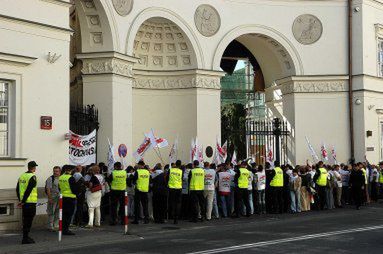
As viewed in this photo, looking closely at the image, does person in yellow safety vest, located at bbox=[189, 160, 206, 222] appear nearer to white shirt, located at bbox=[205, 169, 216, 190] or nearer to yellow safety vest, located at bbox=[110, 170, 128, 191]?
white shirt, located at bbox=[205, 169, 216, 190]

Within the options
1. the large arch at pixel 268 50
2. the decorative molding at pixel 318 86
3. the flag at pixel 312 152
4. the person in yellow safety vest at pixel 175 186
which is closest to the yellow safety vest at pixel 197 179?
the person in yellow safety vest at pixel 175 186

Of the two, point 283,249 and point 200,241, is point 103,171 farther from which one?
point 283,249

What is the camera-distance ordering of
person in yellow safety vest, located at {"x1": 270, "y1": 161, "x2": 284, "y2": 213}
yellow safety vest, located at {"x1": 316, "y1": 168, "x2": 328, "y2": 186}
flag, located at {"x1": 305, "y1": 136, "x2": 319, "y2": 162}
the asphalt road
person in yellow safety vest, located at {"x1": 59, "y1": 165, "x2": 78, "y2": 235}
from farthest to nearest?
flag, located at {"x1": 305, "y1": 136, "x2": 319, "y2": 162}
yellow safety vest, located at {"x1": 316, "y1": 168, "x2": 328, "y2": 186}
person in yellow safety vest, located at {"x1": 270, "y1": 161, "x2": 284, "y2": 213}
person in yellow safety vest, located at {"x1": 59, "y1": 165, "x2": 78, "y2": 235}
the asphalt road

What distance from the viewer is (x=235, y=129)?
27797 mm

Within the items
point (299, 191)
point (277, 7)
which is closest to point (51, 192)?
point (299, 191)

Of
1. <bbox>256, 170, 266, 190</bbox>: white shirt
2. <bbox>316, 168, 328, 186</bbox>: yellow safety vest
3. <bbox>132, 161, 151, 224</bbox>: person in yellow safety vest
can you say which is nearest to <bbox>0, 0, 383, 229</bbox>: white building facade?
<bbox>132, 161, 151, 224</bbox>: person in yellow safety vest

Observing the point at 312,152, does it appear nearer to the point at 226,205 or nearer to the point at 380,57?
the point at 380,57

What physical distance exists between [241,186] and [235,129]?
868cm

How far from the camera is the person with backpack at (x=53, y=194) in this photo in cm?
1554

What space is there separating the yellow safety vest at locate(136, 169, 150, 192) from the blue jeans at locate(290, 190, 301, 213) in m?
6.07

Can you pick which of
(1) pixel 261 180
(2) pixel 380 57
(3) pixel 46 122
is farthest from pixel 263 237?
(2) pixel 380 57

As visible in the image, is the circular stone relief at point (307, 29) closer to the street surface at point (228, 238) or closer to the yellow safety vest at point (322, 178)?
the yellow safety vest at point (322, 178)

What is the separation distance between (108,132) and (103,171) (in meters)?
3.02

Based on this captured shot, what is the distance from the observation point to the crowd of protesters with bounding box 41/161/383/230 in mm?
16422
